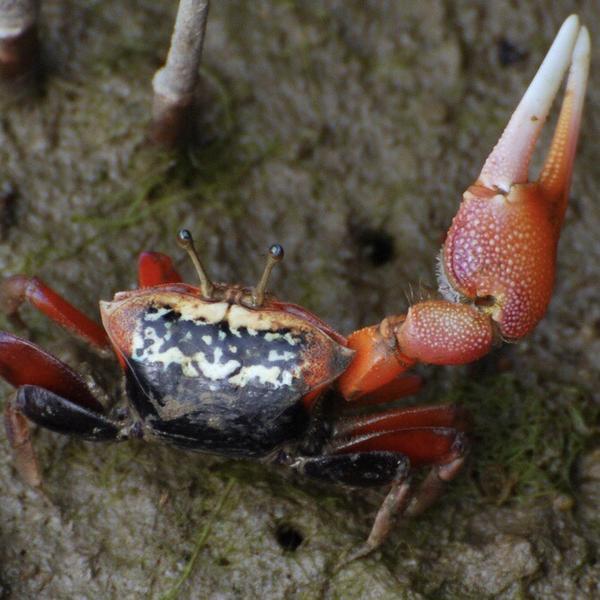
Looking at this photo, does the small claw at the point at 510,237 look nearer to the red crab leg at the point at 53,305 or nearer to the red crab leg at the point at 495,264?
the red crab leg at the point at 495,264

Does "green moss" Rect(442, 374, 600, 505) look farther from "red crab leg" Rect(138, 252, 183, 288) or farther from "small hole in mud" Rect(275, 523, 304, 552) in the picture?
"red crab leg" Rect(138, 252, 183, 288)

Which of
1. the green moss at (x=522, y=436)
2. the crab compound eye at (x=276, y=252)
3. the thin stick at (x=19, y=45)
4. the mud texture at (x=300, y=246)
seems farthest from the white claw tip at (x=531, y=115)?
the thin stick at (x=19, y=45)

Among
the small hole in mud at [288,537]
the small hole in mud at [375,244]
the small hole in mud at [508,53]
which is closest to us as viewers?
the small hole in mud at [288,537]

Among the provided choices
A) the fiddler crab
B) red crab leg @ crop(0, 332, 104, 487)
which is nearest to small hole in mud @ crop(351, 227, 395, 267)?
the fiddler crab

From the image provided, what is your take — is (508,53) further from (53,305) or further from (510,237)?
(53,305)

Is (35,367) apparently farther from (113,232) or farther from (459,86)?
(459,86)

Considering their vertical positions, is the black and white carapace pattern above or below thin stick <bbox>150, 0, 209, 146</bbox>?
below
